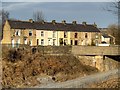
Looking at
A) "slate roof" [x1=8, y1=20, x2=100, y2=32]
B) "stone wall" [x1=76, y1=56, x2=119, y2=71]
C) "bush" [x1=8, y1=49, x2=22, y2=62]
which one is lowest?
"stone wall" [x1=76, y1=56, x2=119, y2=71]

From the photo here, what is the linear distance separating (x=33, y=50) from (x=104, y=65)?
8124mm

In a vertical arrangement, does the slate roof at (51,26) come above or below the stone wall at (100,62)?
above

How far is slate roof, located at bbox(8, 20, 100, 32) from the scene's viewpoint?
53156 mm

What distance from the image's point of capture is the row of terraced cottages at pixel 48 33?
5297cm

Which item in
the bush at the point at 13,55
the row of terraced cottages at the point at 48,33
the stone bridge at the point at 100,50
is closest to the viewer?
the bush at the point at 13,55

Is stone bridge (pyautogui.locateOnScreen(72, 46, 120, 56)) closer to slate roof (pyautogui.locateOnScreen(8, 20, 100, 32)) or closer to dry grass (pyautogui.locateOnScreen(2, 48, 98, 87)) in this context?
dry grass (pyautogui.locateOnScreen(2, 48, 98, 87))

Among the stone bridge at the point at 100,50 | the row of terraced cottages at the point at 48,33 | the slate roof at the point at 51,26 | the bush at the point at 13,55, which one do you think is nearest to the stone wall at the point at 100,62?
the stone bridge at the point at 100,50

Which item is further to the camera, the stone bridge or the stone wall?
the stone bridge

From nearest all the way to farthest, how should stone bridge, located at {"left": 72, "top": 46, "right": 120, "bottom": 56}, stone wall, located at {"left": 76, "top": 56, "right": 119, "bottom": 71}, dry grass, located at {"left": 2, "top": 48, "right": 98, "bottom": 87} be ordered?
dry grass, located at {"left": 2, "top": 48, "right": 98, "bottom": 87}, stone wall, located at {"left": 76, "top": 56, "right": 119, "bottom": 71}, stone bridge, located at {"left": 72, "top": 46, "right": 120, "bottom": 56}

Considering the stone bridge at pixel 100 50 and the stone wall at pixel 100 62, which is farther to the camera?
the stone bridge at pixel 100 50

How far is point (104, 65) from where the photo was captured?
38.6 metres

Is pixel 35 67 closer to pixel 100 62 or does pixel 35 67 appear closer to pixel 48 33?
pixel 100 62

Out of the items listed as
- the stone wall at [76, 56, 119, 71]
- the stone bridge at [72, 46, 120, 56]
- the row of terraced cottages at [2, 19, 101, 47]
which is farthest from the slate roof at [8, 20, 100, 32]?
the stone wall at [76, 56, 119, 71]

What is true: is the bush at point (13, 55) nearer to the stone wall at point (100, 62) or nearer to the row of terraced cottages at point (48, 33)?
the stone wall at point (100, 62)
